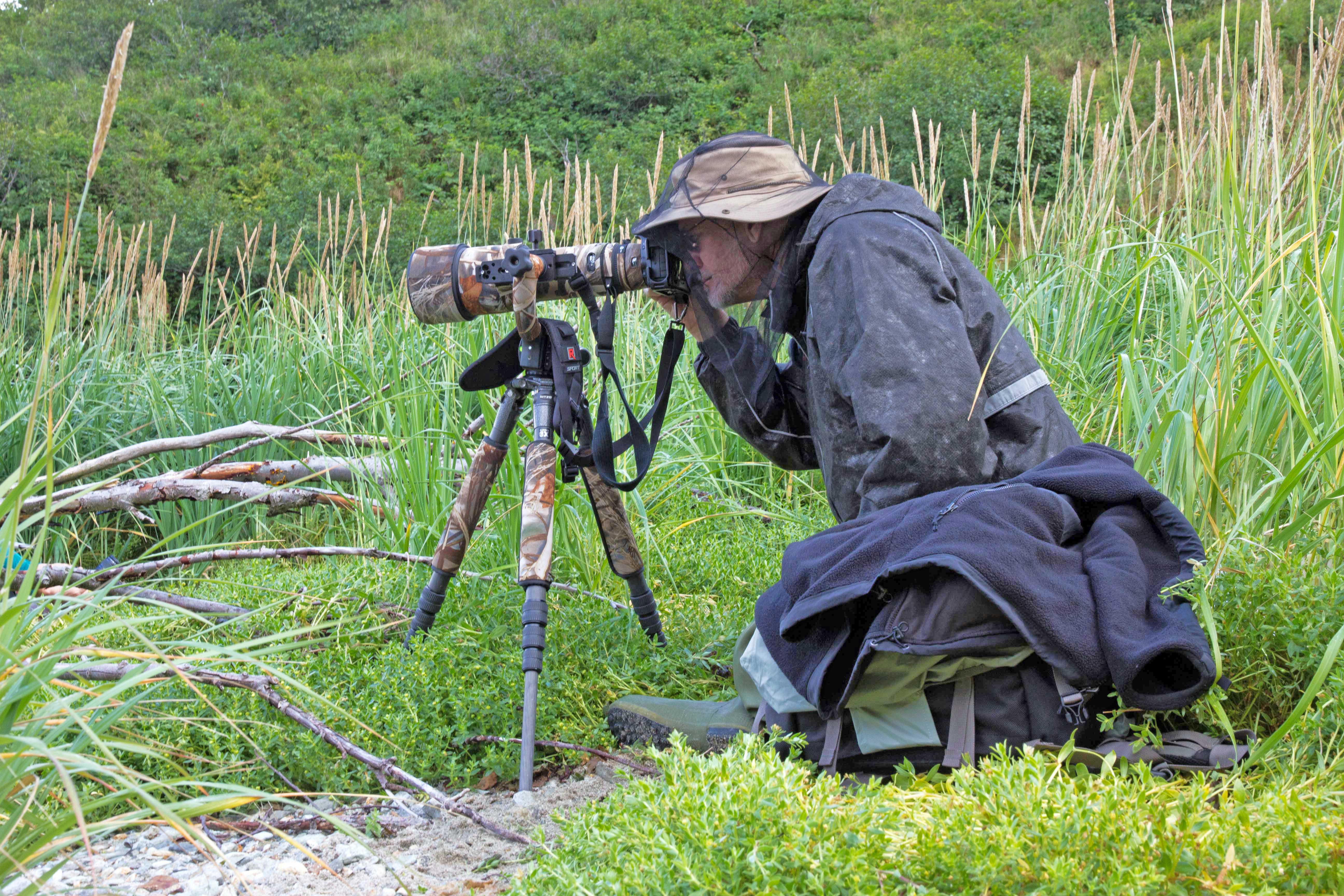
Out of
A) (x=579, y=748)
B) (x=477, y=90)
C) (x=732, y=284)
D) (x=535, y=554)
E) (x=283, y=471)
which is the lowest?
(x=579, y=748)

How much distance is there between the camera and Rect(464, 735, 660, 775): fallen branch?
234 centimetres

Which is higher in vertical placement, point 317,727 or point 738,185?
point 738,185

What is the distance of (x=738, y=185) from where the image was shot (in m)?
2.42

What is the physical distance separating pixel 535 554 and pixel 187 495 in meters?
2.01

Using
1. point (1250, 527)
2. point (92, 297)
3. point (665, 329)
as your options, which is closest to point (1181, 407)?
point (1250, 527)

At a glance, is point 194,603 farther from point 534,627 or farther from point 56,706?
point 56,706

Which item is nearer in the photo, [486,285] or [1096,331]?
[486,285]

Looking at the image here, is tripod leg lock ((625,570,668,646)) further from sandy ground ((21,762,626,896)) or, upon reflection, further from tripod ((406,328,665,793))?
sandy ground ((21,762,626,896))

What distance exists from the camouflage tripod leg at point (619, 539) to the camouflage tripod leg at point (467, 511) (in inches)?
9.4

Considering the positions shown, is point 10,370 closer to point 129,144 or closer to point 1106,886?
point 1106,886

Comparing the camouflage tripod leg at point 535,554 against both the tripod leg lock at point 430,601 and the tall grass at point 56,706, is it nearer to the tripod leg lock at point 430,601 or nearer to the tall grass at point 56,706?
the tripod leg lock at point 430,601

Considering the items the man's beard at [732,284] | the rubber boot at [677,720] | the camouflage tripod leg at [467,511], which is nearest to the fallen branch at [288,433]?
the camouflage tripod leg at [467,511]

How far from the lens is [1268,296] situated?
2.33 meters

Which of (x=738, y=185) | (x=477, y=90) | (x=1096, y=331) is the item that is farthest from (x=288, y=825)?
(x=477, y=90)
